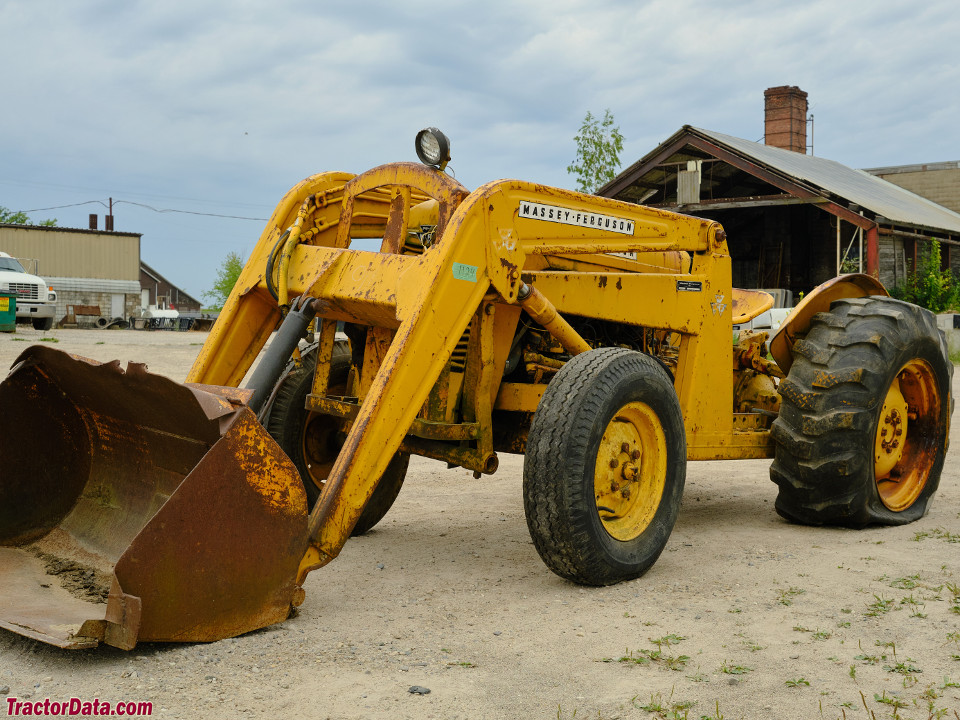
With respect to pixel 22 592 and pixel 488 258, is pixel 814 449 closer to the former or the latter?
pixel 488 258

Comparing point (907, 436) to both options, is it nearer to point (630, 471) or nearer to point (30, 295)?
point (630, 471)

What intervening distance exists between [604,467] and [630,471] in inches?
6.0

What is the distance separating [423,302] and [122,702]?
1.81 m

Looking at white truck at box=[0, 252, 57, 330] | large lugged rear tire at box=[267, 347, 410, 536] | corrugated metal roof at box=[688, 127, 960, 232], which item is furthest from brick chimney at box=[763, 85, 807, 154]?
large lugged rear tire at box=[267, 347, 410, 536]

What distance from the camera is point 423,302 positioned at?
387 cm

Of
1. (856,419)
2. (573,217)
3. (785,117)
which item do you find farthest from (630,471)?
(785,117)

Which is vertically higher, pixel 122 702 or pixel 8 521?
pixel 8 521

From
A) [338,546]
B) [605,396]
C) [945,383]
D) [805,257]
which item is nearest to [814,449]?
[945,383]

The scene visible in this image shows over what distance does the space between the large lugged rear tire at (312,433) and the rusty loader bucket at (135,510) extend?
911 mm

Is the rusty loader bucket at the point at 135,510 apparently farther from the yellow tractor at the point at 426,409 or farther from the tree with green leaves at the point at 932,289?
the tree with green leaves at the point at 932,289

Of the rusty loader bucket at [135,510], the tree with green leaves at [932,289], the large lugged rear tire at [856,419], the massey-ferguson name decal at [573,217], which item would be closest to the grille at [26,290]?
the tree with green leaves at [932,289]

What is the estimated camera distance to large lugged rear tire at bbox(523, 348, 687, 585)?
3922mm

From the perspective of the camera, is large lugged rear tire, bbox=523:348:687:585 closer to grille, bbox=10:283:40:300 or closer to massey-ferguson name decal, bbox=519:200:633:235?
massey-ferguson name decal, bbox=519:200:633:235

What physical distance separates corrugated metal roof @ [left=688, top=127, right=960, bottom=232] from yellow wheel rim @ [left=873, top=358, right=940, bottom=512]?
1505 cm
